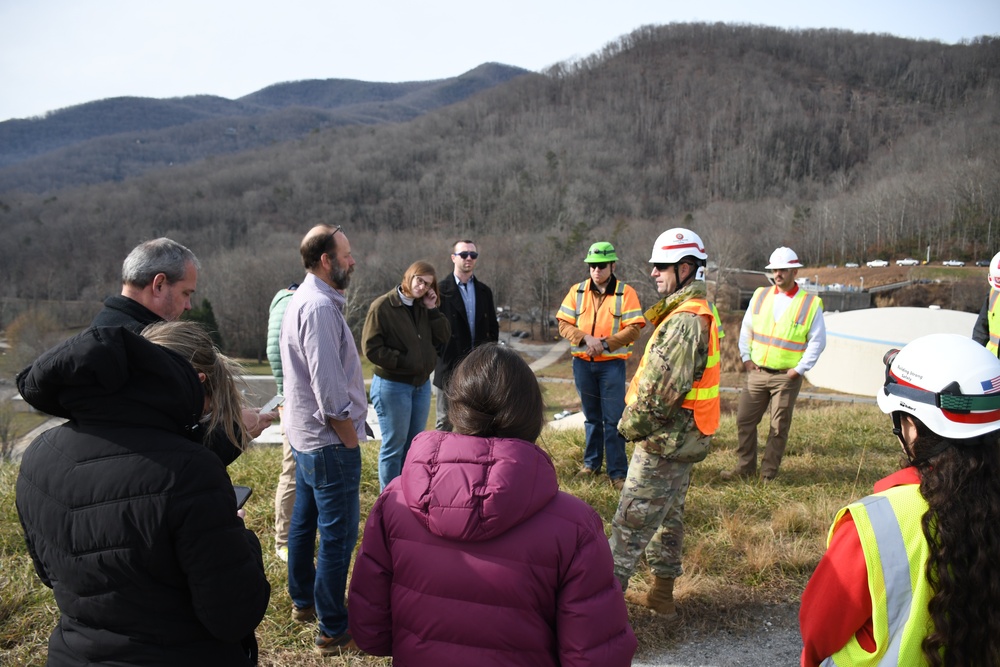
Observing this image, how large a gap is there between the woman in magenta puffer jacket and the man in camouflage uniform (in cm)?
173

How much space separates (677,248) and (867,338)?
80.9 feet

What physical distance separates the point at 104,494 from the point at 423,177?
419 ft

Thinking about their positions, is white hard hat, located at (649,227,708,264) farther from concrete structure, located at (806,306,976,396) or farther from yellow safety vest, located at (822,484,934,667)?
concrete structure, located at (806,306,976,396)

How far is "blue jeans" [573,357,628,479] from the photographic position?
5.75 metres

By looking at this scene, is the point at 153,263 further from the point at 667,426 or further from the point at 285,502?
the point at 667,426

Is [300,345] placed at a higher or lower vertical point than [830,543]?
higher

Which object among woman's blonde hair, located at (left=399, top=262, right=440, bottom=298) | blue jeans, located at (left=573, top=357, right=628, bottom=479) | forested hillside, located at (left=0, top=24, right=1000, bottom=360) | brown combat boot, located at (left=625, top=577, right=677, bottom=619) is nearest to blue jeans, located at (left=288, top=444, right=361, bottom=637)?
brown combat boot, located at (left=625, top=577, right=677, bottom=619)

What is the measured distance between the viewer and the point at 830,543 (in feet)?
6.09

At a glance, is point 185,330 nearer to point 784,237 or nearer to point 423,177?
point 784,237

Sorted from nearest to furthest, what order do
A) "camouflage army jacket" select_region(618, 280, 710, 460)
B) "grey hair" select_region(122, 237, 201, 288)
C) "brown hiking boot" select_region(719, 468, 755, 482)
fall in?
1. "grey hair" select_region(122, 237, 201, 288)
2. "camouflage army jacket" select_region(618, 280, 710, 460)
3. "brown hiking boot" select_region(719, 468, 755, 482)

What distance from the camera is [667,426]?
3588 millimetres

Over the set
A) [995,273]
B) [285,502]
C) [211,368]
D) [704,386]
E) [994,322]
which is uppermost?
[211,368]

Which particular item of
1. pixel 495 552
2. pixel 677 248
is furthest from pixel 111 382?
pixel 677 248

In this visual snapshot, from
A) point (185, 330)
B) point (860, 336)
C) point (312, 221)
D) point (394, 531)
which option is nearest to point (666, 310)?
point (394, 531)
